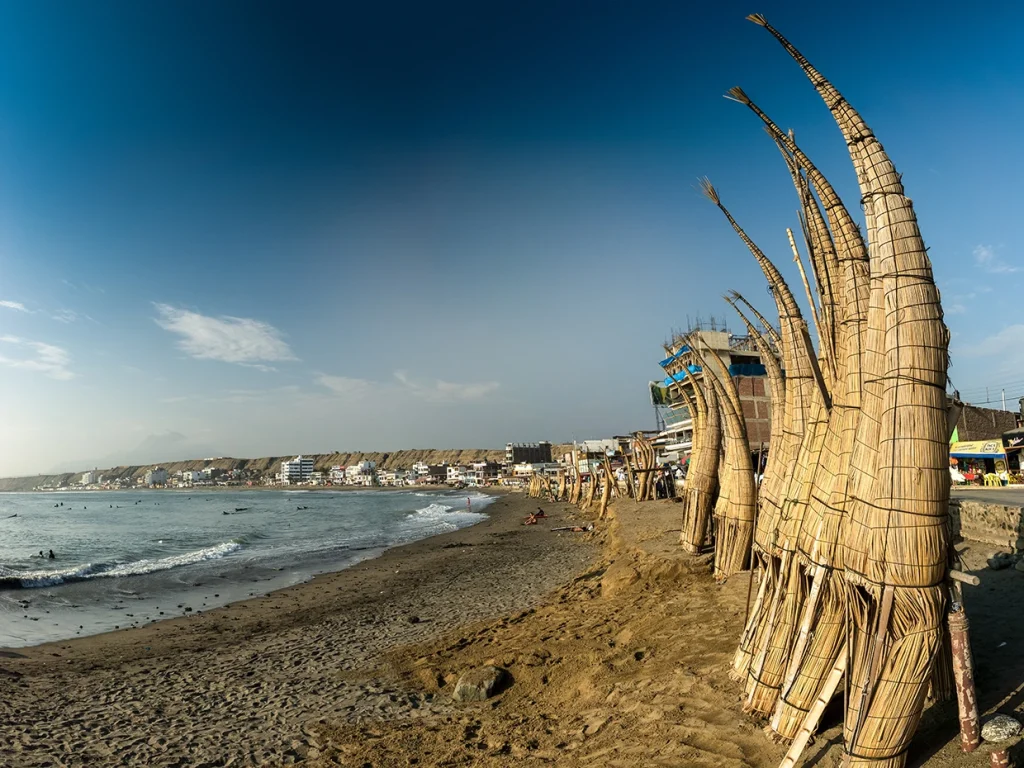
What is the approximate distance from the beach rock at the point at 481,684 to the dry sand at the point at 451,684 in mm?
134

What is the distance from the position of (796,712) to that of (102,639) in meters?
13.8

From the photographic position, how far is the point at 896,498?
11.3 ft

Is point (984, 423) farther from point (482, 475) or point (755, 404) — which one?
point (482, 475)

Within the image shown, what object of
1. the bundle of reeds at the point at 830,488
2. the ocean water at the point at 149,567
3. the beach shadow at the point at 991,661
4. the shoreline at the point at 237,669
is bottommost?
the ocean water at the point at 149,567

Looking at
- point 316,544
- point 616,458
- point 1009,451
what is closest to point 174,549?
point 316,544

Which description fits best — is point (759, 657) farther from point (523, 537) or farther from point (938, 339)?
point (523, 537)

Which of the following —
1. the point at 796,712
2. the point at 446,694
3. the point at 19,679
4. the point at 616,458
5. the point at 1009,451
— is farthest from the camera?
the point at 616,458

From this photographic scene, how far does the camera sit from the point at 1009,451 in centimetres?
1997

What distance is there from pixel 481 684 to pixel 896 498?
208 inches

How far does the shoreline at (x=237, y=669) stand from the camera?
22.3ft

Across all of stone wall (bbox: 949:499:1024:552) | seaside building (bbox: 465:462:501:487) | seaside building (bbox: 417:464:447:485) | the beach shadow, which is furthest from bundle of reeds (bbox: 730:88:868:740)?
seaside building (bbox: 417:464:447:485)

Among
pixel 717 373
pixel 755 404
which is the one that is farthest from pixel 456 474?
pixel 717 373

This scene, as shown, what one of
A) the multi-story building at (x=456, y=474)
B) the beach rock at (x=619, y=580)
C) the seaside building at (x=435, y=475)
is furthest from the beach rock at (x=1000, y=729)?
the seaside building at (x=435, y=475)

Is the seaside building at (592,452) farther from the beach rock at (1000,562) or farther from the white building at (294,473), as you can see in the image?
the white building at (294,473)
